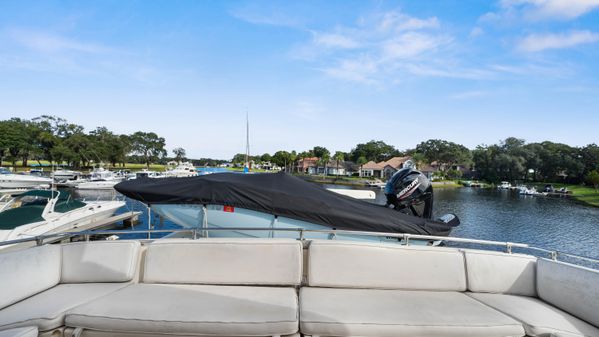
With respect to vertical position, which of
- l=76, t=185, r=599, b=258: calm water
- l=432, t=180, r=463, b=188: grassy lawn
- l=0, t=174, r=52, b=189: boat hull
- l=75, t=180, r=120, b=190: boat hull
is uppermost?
l=0, t=174, r=52, b=189: boat hull

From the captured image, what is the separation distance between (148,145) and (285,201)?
91.0 metres

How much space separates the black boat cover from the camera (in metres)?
4.08

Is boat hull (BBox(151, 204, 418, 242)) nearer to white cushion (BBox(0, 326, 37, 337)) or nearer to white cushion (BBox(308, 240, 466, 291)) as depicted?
white cushion (BBox(308, 240, 466, 291))

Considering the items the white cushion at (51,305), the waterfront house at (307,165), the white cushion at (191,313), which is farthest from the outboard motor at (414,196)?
the waterfront house at (307,165)

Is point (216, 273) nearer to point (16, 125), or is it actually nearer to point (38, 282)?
point (38, 282)

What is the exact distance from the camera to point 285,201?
13.5 feet

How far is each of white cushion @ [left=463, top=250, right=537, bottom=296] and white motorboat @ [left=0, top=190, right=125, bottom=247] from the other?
10.5 meters

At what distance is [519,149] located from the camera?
60.9 meters

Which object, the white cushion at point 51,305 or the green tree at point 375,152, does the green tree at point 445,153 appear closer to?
the green tree at point 375,152

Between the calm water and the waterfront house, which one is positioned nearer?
the calm water

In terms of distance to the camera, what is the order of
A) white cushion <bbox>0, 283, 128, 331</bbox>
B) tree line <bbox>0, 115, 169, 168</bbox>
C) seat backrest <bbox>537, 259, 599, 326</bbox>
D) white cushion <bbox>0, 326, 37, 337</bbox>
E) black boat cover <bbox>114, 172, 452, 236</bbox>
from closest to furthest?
white cushion <bbox>0, 326, 37, 337</bbox>
white cushion <bbox>0, 283, 128, 331</bbox>
seat backrest <bbox>537, 259, 599, 326</bbox>
black boat cover <bbox>114, 172, 452, 236</bbox>
tree line <bbox>0, 115, 169, 168</bbox>

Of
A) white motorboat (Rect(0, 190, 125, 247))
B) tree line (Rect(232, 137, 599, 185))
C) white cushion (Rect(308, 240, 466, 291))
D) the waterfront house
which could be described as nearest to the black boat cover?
white cushion (Rect(308, 240, 466, 291))

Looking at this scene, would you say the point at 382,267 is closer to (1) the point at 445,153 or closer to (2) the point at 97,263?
(2) the point at 97,263

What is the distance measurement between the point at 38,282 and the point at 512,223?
956 inches
